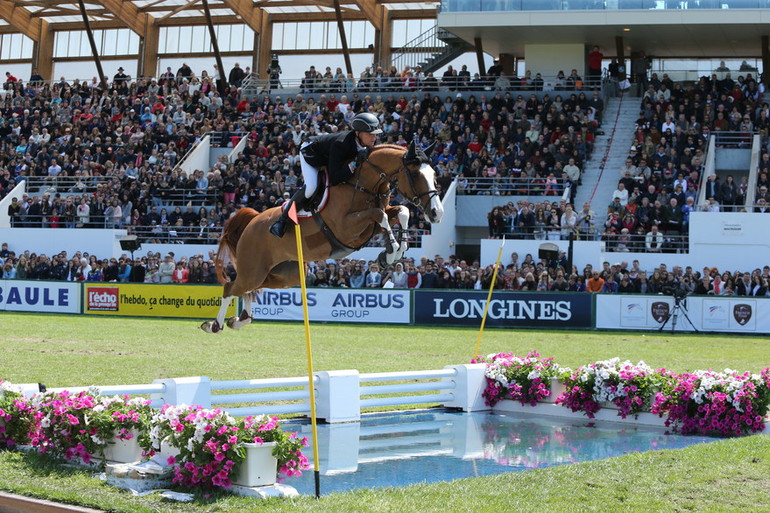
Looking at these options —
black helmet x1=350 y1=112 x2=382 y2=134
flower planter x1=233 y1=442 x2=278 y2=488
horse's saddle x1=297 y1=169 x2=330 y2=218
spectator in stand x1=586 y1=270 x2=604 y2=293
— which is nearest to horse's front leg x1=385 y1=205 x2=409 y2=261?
horse's saddle x1=297 y1=169 x2=330 y2=218

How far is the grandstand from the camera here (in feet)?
90.8

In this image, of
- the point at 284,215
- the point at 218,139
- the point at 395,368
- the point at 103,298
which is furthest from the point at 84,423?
the point at 218,139

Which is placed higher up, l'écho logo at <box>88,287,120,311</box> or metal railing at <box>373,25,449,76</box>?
metal railing at <box>373,25,449,76</box>

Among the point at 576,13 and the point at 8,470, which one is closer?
the point at 8,470

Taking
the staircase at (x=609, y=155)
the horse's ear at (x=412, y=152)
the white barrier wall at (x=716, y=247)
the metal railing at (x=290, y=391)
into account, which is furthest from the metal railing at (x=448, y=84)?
the horse's ear at (x=412, y=152)

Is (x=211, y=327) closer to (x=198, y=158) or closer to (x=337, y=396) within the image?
(x=337, y=396)

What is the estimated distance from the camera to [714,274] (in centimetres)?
2439

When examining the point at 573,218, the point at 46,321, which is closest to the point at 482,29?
the point at 573,218

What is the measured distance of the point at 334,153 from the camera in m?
9.55

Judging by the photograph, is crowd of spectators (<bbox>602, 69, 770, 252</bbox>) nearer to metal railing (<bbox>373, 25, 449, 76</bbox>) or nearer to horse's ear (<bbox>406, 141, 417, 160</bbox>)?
metal railing (<bbox>373, 25, 449, 76</bbox>)

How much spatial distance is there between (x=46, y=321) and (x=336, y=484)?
18258 mm

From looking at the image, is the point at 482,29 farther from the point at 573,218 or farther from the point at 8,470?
the point at 8,470

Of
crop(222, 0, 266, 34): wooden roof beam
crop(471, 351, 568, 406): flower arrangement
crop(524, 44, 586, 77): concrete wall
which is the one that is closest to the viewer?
crop(471, 351, 568, 406): flower arrangement

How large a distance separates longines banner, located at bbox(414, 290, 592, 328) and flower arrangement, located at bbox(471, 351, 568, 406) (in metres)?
11.5
